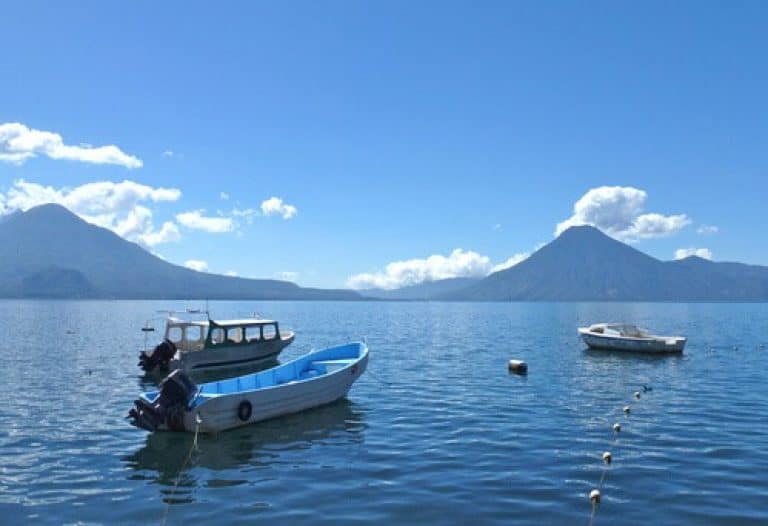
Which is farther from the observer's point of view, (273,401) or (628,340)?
(628,340)

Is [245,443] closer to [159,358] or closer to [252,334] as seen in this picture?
[159,358]

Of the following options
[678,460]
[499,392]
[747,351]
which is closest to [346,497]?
[678,460]

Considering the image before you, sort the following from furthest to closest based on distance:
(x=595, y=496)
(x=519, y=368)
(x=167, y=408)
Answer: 1. (x=519, y=368)
2. (x=167, y=408)
3. (x=595, y=496)

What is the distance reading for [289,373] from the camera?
102 ft

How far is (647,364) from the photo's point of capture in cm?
4797

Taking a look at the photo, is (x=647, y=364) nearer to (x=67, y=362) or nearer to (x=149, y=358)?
(x=149, y=358)

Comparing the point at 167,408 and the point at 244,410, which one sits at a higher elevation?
the point at 167,408

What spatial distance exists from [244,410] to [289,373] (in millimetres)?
6946

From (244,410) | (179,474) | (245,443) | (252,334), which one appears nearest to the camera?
(179,474)

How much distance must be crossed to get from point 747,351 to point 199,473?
57.6 m

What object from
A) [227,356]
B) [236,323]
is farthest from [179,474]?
[236,323]

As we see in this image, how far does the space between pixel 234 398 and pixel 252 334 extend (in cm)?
2271

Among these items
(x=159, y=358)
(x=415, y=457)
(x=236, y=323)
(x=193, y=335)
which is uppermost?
(x=236, y=323)

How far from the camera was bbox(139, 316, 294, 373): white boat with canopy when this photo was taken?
1547 inches
